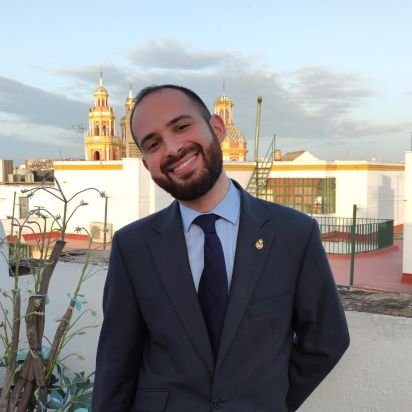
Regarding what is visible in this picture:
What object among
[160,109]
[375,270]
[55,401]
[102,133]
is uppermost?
[102,133]

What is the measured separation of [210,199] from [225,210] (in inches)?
2.4

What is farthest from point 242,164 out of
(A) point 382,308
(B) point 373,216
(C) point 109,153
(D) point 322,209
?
(C) point 109,153

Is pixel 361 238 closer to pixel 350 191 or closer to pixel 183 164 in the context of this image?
pixel 350 191

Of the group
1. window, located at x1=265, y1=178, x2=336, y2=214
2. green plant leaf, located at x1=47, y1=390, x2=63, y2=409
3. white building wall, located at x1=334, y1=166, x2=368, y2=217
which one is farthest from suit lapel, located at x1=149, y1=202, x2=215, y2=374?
white building wall, located at x1=334, y1=166, x2=368, y2=217

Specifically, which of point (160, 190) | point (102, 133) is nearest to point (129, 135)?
point (160, 190)

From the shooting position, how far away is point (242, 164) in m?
20.0

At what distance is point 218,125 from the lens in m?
1.64

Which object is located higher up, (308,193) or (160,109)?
(160,109)

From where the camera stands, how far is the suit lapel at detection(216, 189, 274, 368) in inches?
56.7

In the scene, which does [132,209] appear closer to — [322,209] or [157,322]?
[322,209]

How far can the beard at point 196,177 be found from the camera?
1490 mm

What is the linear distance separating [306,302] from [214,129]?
64 cm

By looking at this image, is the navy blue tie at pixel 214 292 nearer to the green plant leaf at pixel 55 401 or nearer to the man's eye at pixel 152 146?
the man's eye at pixel 152 146

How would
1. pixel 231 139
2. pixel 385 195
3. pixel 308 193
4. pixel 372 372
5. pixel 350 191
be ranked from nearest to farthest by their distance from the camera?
pixel 372 372
pixel 350 191
pixel 308 193
pixel 385 195
pixel 231 139
